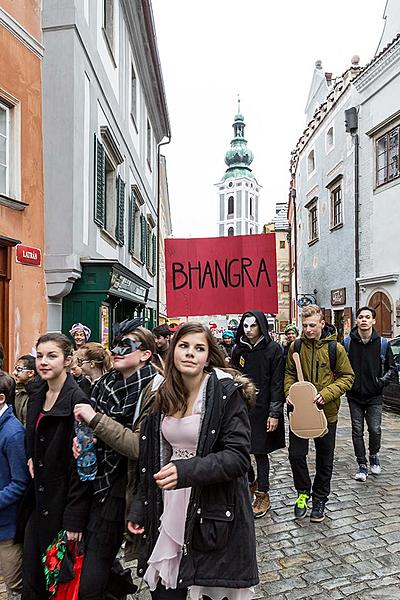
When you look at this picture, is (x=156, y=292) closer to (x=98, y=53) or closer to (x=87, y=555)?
(x=98, y=53)

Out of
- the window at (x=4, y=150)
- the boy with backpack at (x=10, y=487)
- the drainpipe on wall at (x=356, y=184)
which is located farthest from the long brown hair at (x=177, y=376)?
the drainpipe on wall at (x=356, y=184)

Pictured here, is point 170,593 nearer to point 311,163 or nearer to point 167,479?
point 167,479

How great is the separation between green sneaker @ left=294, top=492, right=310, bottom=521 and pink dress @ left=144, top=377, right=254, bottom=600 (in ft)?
8.34

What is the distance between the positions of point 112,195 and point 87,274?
11.1 ft

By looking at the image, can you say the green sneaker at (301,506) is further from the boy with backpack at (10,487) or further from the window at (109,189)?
the window at (109,189)

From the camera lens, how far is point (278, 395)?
195 inches

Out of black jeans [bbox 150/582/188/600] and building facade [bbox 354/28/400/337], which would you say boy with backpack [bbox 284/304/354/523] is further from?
building facade [bbox 354/28/400/337]

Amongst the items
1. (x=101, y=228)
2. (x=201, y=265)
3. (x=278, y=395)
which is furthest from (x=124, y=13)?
(x=278, y=395)

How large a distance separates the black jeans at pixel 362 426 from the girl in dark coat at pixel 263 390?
1597 mm

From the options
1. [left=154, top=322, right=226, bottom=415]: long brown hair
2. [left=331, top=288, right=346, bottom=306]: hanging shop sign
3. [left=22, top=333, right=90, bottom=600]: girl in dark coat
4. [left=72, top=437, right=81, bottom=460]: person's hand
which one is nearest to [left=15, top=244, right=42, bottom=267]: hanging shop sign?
[left=22, top=333, right=90, bottom=600]: girl in dark coat

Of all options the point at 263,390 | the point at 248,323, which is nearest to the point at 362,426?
the point at 263,390

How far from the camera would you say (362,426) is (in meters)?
6.29

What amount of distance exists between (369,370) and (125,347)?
3950mm

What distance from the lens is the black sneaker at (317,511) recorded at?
480cm
